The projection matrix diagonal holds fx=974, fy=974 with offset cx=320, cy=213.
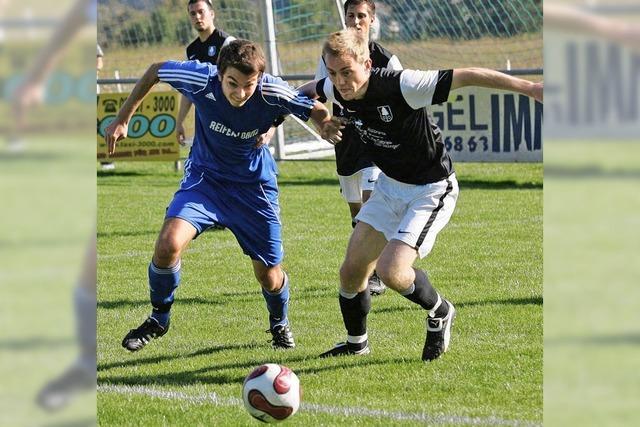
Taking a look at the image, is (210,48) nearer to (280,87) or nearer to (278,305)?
(280,87)

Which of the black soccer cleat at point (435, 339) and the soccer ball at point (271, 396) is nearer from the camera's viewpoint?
the soccer ball at point (271, 396)

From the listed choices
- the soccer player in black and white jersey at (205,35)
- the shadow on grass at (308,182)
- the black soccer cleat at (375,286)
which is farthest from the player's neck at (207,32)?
the shadow on grass at (308,182)

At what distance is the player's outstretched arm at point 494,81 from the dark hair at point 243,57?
38.2 inches

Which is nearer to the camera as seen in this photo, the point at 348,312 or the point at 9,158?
the point at 9,158

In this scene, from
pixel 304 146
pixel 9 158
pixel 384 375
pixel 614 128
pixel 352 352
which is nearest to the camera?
pixel 9 158

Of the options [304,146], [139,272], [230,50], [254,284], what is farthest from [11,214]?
[304,146]

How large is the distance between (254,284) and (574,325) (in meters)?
6.15

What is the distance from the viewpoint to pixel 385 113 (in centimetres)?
471

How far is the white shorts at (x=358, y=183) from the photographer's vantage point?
6.62 meters

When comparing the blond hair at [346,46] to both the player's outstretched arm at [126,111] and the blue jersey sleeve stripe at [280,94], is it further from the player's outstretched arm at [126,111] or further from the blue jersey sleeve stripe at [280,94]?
the player's outstretched arm at [126,111]

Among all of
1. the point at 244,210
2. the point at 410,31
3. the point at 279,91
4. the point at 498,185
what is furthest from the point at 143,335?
the point at 410,31

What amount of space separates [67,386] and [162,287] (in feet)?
13.2

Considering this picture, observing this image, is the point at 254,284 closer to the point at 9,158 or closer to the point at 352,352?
the point at 352,352

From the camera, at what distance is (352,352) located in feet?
16.7
